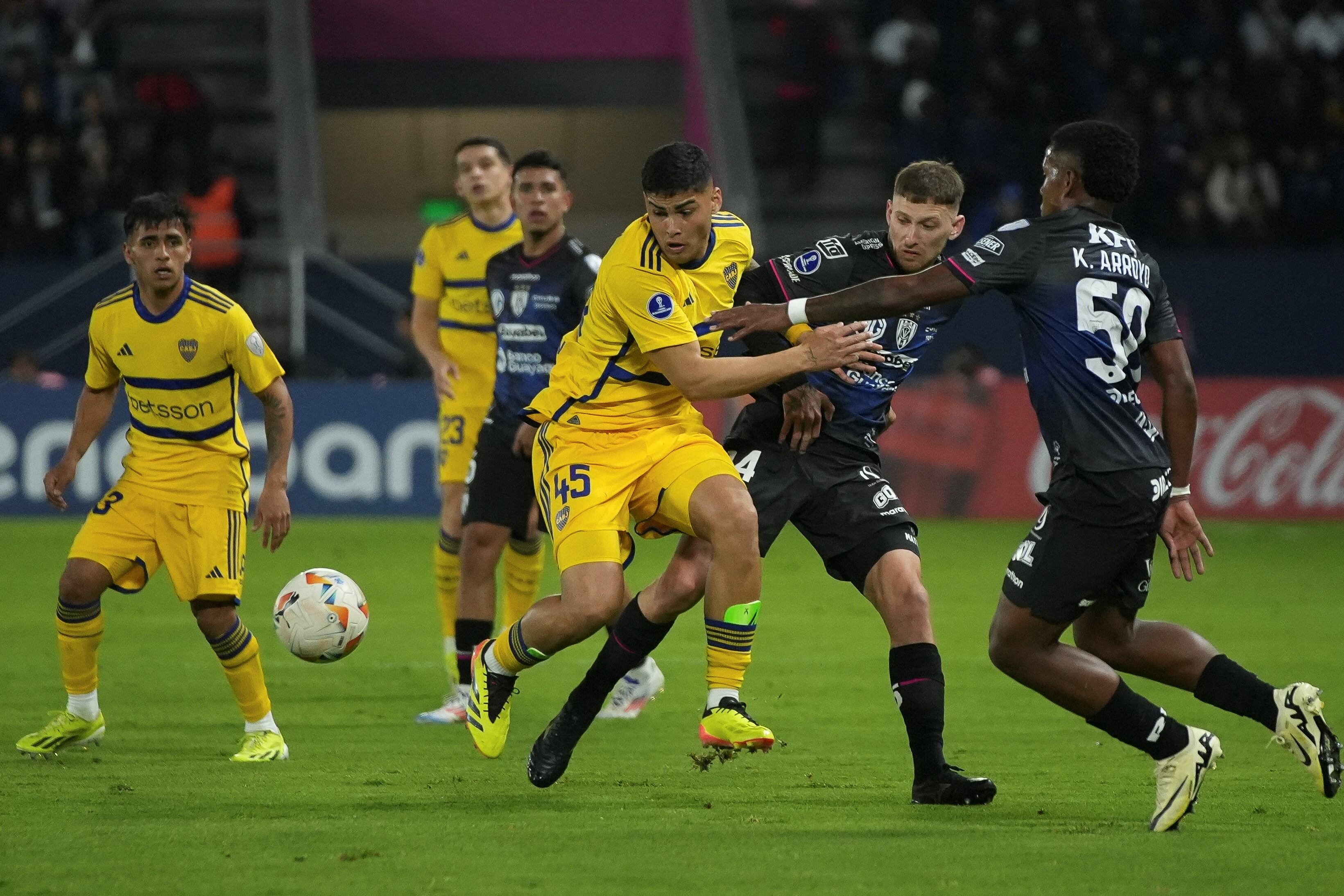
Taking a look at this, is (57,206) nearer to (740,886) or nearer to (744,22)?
(744,22)

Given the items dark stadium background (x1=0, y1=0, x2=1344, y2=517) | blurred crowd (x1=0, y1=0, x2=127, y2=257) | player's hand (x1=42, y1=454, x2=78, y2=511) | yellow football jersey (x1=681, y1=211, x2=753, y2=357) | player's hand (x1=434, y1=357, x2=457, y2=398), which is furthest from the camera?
blurred crowd (x1=0, y1=0, x2=127, y2=257)

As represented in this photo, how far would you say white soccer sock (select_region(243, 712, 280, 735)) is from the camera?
22.6ft

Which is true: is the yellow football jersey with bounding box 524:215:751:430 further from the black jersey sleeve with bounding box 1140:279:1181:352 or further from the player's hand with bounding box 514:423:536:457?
the black jersey sleeve with bounding box 1140:279:1181:352

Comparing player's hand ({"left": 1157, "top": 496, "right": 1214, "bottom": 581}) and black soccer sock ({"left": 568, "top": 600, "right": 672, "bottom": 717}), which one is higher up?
player's hand ({"left": 1157, "top": 496, "right": 1214, "bottom": 581})

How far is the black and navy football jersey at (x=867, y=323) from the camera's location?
6.45m

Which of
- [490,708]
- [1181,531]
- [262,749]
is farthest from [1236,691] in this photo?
[262,749]

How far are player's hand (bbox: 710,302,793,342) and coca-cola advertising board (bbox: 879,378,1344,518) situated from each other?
10.1m

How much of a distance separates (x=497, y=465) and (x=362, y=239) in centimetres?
1642

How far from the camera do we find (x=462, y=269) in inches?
348

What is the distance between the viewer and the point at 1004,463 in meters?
16.0

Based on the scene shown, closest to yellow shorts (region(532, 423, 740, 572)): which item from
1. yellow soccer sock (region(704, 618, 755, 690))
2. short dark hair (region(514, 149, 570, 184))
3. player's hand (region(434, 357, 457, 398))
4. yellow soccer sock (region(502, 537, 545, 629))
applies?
yellow soccer sock (region(704, 618, 755, 690))

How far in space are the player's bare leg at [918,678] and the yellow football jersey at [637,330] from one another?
0.91 metres

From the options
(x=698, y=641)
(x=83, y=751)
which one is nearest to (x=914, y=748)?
(x=83, y=751)

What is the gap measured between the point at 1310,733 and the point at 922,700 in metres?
1.23
